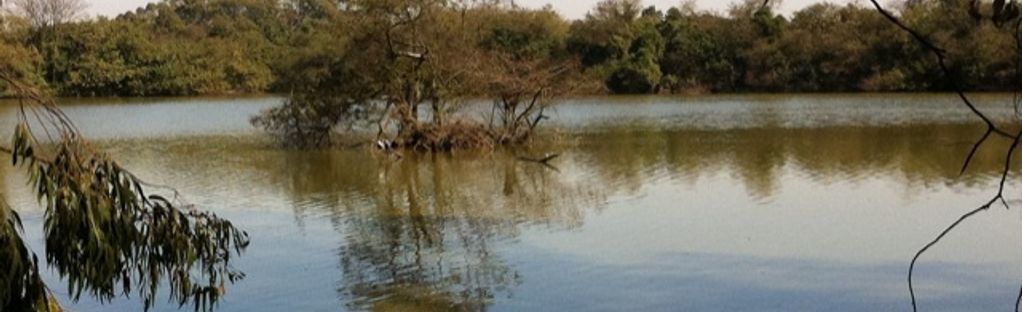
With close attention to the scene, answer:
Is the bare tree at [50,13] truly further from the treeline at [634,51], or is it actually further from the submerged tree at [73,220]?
the submerged tree at [73,220]

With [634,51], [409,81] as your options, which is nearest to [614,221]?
[409,81]

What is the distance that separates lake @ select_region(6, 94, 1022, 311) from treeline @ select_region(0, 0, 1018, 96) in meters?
16.8

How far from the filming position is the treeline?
1550 inches

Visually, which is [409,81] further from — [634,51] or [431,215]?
[634,51]

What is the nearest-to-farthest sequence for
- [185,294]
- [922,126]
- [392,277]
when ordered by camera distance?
[185,294], [392,277], [922,126]

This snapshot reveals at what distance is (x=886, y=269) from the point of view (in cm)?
846

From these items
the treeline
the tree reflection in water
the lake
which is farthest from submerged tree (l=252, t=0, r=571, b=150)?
the treeline

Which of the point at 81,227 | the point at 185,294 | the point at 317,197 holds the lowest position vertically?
the point at 317,197

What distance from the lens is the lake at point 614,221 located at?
25.8 ft

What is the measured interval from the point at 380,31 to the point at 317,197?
685 cm

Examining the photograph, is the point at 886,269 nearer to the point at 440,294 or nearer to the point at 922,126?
the point at 440,294

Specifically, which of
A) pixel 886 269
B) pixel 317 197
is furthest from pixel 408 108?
pixel 886 269

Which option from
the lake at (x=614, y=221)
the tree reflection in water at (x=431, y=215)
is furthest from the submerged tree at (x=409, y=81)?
the tree reflection in water at (x=431, y=215)

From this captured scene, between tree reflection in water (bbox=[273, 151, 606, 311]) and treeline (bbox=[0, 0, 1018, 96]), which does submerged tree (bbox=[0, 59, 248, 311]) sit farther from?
treeline (bbox=[0, 0, 1018, 96])
